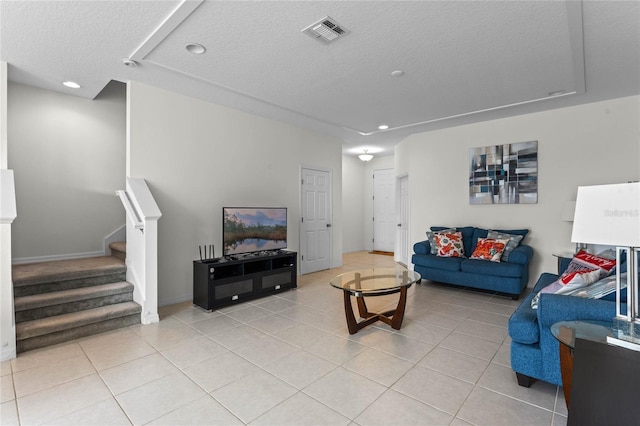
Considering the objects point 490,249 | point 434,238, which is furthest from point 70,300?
point 490,249

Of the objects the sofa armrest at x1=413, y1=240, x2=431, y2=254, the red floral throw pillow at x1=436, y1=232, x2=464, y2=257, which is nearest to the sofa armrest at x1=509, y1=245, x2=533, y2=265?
the red floral throw pillow at x1=436, y1=232, x2=464, y2=257

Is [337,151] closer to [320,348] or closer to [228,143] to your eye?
[228,143]

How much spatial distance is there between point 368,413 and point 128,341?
2.35 m

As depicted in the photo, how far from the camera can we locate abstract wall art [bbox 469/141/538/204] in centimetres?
475

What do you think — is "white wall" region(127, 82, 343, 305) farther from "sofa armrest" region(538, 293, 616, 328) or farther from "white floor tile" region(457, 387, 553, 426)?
"sofa armrest" region(538, 293, 616, 328)

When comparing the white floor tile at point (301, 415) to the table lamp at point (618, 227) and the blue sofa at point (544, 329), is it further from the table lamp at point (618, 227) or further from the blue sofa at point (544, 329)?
the table lamp at point (618, 227)

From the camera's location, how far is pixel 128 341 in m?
2.97

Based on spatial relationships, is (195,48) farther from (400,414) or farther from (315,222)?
(315,222)

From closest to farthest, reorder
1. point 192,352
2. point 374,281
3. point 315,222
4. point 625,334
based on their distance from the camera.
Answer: point 625,334 < point 192,352 < point 374,281 < point 315,222

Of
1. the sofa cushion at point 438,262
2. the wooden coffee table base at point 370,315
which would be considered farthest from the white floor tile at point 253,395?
the sofa cushion at point 438,262

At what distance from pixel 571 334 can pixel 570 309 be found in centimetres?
32

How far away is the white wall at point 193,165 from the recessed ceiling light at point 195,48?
4.06 ft

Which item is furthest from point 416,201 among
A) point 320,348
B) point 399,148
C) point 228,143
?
point 320,348

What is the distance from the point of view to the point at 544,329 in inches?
80.5
